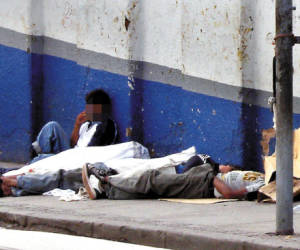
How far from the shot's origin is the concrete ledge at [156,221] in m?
5.00

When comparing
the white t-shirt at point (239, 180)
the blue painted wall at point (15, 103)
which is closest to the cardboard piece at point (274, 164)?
the white t-shirt at point (239, 180)

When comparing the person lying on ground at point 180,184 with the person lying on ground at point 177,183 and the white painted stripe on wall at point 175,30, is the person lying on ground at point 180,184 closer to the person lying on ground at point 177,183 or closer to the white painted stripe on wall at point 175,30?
the person lying on ground at point 177,183

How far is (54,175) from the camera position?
7.76 meters

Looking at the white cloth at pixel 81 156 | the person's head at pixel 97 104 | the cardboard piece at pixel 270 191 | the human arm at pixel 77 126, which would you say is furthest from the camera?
the human arm at pixel 77 126

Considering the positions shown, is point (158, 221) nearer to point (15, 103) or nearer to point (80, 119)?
point (80, 119)

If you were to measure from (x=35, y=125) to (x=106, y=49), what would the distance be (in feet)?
4.89

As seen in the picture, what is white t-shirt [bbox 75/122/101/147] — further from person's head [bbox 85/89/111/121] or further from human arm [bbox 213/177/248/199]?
human arm [bbox 213/177/248/199]

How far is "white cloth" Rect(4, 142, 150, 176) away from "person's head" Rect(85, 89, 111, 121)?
54cm

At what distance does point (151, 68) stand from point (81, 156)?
4.12 feet

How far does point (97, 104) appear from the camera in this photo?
348 inches

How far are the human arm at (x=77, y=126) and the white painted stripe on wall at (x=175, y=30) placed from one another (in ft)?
2.44

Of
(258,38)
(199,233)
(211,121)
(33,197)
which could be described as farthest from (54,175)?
(199,233)

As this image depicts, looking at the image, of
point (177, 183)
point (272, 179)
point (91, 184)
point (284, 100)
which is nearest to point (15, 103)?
point (91, 184)

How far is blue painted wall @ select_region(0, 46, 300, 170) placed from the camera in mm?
7871
